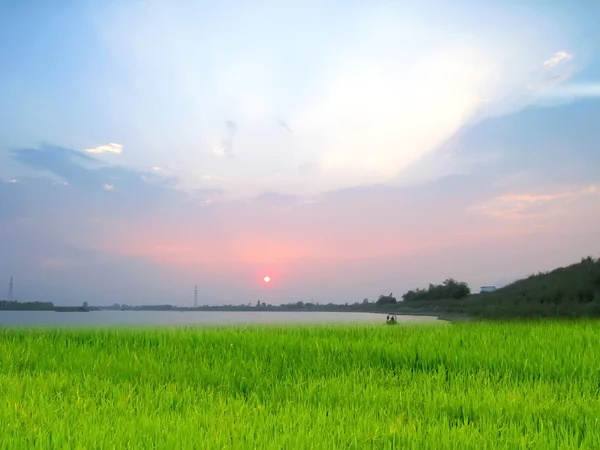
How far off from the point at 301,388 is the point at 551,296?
1483 inches

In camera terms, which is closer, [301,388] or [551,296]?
[301,388]

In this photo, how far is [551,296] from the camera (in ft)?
128

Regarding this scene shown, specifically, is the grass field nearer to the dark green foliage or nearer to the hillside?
the hillside

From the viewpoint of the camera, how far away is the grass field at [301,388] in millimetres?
4531

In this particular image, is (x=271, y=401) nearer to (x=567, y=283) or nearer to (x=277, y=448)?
(x=277, y=448)

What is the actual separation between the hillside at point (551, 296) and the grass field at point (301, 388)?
25237mm

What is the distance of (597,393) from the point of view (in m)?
6.80

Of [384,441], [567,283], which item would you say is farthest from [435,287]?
[384,441]

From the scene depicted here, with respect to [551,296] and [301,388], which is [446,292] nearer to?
[551,296]

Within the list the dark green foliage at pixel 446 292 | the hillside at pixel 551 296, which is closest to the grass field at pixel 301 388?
the hillside at pixel 551 296

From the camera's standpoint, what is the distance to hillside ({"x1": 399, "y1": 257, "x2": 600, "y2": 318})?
34.7 meters

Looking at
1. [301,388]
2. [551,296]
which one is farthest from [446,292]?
[301,388]

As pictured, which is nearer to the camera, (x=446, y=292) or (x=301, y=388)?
(x=301, y=388)

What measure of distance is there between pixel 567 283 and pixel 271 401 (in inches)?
1499
